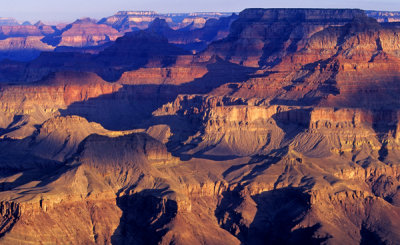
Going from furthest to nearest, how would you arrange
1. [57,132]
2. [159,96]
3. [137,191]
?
[159,96] → [57,132] → [137,191]

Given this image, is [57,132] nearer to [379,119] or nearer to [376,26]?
[379,119]

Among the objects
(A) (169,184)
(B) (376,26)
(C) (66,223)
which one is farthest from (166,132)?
(B) (376,26)

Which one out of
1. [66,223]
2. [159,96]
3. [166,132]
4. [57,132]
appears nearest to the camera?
[66,223]

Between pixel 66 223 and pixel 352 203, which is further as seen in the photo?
pixel 352 203

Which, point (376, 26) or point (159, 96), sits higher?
point (376, 26)

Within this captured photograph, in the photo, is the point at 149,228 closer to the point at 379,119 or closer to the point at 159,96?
the point at 379,119

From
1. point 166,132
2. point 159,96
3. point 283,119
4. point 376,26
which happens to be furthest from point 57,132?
point 376,26
